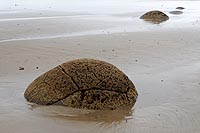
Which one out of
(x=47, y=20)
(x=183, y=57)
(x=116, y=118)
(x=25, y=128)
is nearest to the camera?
(x=25, y=128)

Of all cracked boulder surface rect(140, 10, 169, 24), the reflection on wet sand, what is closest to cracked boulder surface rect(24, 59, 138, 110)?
the reflection on wet sand

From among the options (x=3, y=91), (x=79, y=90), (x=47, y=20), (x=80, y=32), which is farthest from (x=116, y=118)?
(x=47, y=20)

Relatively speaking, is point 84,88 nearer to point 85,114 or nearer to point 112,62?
point 85,114

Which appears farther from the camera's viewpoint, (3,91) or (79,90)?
(3,91)

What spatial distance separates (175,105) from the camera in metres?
5.32

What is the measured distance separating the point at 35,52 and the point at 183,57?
3.64 metres

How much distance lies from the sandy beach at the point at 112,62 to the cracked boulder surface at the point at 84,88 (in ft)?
0.48

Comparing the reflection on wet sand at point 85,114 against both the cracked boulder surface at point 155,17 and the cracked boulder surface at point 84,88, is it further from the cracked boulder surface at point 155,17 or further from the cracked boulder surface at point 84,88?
the cracked boulder surface at point 155,17

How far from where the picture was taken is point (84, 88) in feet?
16.9

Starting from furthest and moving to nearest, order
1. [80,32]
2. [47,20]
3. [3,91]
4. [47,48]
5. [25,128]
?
[47,20] → [80,32] → [47,48] → [3,91] → [25,128]

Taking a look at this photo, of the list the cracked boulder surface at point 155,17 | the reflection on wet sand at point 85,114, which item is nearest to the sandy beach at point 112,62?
the reflection on wet sand at point 85,114

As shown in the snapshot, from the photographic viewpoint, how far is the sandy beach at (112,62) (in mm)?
4598

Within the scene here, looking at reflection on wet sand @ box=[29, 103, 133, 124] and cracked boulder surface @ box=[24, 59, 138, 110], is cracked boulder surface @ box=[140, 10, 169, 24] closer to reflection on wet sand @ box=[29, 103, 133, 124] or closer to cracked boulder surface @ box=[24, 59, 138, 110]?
cracked boulder surface @ box=[24, 59, 138, 110]

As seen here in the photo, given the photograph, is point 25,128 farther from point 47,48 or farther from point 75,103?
point 47,48
